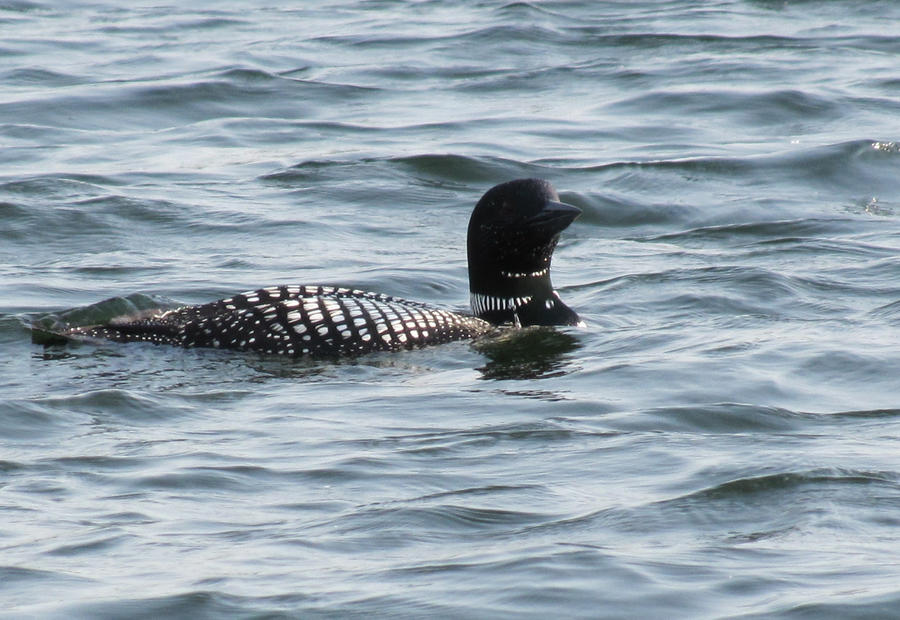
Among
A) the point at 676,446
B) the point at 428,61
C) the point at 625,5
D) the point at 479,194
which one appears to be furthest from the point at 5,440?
the point at 625,5

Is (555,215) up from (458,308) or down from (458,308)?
up

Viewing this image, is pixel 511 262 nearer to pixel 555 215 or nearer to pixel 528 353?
pixel 555 215

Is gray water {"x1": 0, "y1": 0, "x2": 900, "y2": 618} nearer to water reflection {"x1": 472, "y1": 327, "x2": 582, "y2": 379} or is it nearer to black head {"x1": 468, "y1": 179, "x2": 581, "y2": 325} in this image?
water reflection {"x1": 472, "y1": 327, "x2": 582, "y2": 379}

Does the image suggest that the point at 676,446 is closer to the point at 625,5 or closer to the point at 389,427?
the point at 389,427

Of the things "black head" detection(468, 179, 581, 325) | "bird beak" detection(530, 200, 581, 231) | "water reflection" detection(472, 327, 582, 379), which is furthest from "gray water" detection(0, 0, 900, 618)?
"bird beak" detection(530, 200, 581, 231)

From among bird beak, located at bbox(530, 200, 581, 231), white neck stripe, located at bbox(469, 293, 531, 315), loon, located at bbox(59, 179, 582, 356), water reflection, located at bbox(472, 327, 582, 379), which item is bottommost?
water reflection, located at bbox(472, 327, 582, 379)

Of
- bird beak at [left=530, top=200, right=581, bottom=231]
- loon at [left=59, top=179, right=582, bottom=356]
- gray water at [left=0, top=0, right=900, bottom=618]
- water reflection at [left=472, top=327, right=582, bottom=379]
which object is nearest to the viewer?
gray water at [left=0, top=0, right=900, bottom=618]

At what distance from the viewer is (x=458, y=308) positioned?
860 centimetres

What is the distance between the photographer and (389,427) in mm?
6094

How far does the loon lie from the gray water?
0.11 meters

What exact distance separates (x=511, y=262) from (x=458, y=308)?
772mm

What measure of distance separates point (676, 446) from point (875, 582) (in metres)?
1.48

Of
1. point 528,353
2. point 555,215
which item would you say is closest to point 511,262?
point 555,215

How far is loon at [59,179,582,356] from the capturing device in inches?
279
